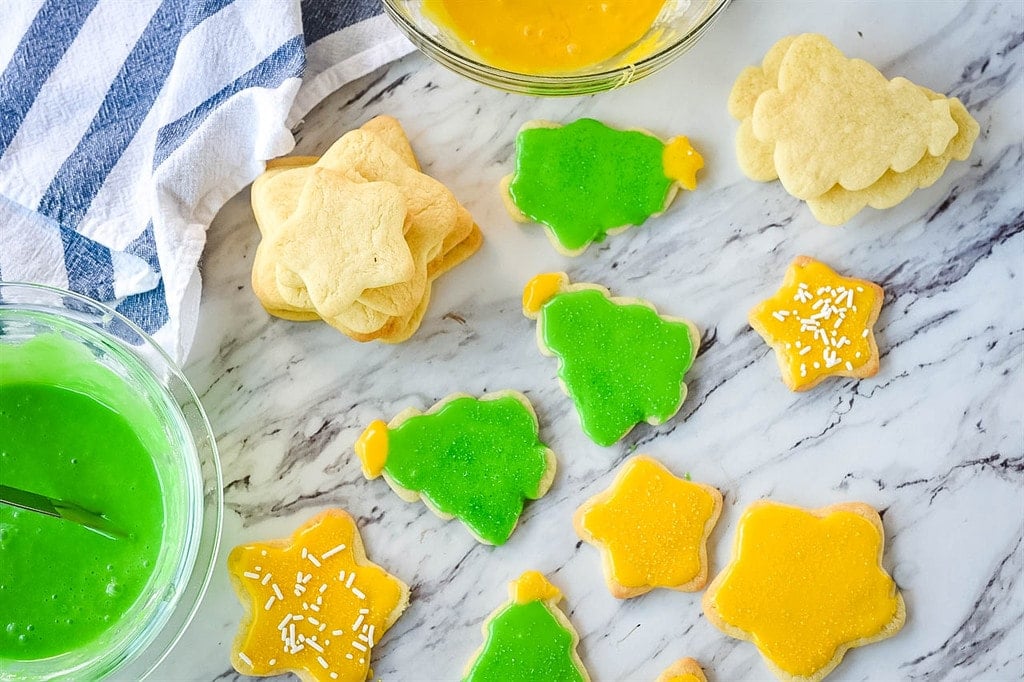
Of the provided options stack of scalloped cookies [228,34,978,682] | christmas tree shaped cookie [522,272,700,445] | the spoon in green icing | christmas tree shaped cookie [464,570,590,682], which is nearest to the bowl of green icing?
the spoon in green icing

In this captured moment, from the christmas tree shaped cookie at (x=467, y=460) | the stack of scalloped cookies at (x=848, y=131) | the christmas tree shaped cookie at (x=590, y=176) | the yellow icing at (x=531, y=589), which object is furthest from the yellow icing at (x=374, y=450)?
the stack of scalloped cookies at (x=848, y=131)

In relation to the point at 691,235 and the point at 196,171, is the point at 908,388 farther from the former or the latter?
the point at 196,171

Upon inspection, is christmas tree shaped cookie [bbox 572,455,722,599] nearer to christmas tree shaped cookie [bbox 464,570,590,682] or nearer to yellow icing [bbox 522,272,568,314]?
christmas tree shaped cookie [bbox 464,570,590,682]

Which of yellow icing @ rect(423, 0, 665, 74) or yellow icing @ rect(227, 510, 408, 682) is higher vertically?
yellow icing @ rect(423, 0, 665, 74)

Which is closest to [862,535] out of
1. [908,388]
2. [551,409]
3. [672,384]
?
[908,388]

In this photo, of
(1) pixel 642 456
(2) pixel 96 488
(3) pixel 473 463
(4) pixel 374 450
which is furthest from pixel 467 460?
(2) pixel 96 488

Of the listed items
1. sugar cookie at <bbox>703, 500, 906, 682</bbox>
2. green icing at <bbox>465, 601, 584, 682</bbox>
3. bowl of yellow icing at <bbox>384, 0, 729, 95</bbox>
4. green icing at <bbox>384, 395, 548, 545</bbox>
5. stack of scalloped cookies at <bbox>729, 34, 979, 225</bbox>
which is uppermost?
bowl of yellow icing at <bbox>384, 0, 729, 95</bbox>
